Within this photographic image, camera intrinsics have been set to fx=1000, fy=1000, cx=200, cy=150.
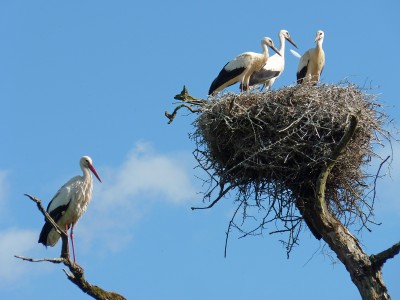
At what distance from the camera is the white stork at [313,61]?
480 inches

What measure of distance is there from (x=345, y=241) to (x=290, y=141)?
1.11 meters

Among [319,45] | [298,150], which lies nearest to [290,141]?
[298,150]

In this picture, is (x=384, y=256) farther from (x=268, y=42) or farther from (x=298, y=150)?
(x=268, y=42)

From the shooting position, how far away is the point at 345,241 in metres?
8.30

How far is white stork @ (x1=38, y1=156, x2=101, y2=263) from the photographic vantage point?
11.4m

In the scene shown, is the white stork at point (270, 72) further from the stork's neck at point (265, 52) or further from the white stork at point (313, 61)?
the white stork at point (313, 61)

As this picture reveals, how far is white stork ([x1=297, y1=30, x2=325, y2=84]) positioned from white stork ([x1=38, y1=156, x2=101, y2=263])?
9.64 ft

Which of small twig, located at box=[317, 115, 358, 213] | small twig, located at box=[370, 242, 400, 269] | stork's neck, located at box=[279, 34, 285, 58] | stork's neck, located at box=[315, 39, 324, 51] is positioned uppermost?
stork's neck, located at box=[279, 34, 285, 58]

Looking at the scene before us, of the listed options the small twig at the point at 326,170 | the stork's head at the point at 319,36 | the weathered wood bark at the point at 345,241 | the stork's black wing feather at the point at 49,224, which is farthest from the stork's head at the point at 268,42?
the small twig at the point at 326,170

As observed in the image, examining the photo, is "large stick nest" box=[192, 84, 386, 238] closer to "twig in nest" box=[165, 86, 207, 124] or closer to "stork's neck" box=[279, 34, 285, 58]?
"twig in nest" box=[165, 86, 207, 124]

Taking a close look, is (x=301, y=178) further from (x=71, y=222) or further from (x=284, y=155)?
(x=71, y=222)

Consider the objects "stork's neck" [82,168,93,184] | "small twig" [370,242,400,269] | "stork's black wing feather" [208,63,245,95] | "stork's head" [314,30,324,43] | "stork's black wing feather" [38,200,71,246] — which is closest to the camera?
"small twig" [370,242,400,269]

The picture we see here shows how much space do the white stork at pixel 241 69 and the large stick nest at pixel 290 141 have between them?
2.73m

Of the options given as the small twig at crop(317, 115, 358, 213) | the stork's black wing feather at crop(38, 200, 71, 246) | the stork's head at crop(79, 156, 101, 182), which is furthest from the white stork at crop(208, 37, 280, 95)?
the small twig at crop(317, 115, 358, 213)
